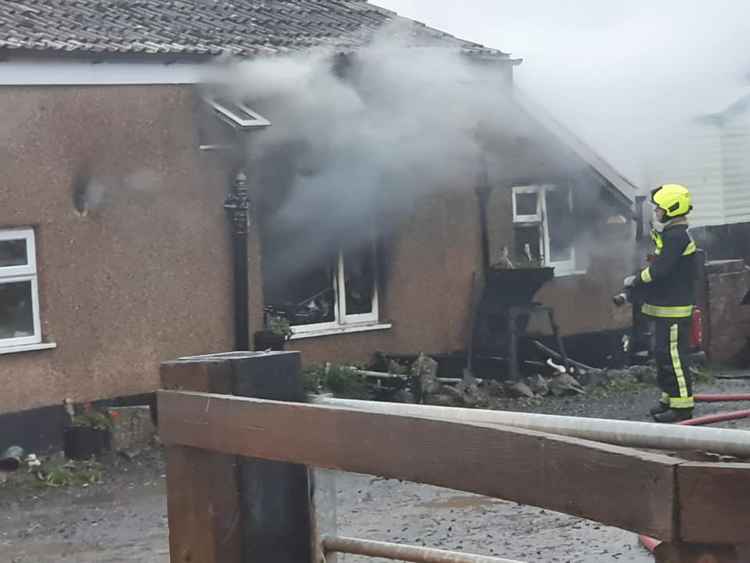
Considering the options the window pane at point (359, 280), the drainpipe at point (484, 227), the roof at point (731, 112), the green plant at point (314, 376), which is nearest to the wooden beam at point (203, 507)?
the green plant at point (314, 376)

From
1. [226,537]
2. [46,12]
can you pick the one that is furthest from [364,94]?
[226,537]

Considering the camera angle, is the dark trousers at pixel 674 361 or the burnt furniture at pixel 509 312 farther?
the burnt furniture at pixel 509 312

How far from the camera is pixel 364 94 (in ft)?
43.2

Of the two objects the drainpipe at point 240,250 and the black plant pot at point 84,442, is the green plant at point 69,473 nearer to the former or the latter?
the black plant pot at point 84,442

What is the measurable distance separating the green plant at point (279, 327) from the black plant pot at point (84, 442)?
2191 mm

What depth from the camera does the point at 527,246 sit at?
14.7 m

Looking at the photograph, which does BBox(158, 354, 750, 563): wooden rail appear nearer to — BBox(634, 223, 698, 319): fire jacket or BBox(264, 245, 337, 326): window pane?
BBox(634, 223, 698, 319): fire jacket

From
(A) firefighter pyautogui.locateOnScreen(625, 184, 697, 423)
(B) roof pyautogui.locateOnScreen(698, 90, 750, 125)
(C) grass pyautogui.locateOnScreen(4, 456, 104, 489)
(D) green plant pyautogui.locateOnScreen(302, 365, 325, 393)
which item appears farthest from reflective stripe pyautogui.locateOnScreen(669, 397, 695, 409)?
(B) roof pyautogui.locateOnScreen(698, 90, 750, 125)

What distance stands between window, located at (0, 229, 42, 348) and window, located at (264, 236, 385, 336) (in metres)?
2.51

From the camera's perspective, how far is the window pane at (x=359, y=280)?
522 inches

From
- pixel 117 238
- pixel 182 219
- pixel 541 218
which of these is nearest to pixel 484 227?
pixel 541 218

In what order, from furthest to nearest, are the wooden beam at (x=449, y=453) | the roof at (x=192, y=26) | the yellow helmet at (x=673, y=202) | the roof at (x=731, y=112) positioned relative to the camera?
the roof at (x=731, y=112) < the roof at (x=192, y=26) < the yellow helmet at (x=673, y=202) < the wooden beam at (x=449, y=453)

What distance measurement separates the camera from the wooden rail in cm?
178

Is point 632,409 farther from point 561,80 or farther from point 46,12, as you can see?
point 46,12
